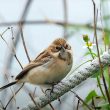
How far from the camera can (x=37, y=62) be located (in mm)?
1123

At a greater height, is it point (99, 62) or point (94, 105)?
point (99, 62)

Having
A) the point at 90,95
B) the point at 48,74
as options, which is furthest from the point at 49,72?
the point at 90,95

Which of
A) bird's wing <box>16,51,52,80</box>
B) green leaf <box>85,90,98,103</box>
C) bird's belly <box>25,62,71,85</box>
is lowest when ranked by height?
green leaf <box>85,90,98,103</box>

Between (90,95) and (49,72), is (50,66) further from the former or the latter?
(90,95)

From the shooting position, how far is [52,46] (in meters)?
1.11

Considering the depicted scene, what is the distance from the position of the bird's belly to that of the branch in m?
0.14

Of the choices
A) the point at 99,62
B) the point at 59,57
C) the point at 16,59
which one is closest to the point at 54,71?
the point at 59,57

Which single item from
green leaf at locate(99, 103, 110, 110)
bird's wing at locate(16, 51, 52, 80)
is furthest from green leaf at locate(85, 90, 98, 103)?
bird's wing at locate(16, 51, 52, 80)

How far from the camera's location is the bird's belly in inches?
41.7

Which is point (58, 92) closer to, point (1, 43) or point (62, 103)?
point (62, 103)

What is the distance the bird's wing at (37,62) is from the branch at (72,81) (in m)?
0.20

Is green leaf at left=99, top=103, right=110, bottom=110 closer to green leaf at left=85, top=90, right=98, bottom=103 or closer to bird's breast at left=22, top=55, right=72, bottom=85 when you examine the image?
green leaf at left=85, top=90, right=98, bottom=103

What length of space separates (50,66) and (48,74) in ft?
0.09

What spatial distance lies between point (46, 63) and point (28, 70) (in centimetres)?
6
